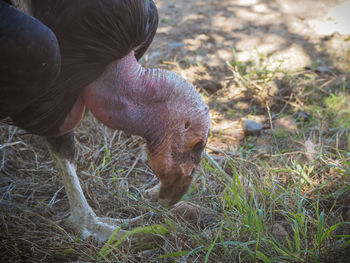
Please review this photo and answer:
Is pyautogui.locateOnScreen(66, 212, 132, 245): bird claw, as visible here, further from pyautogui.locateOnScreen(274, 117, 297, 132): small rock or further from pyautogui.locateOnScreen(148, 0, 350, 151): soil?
pyautogui.locateOnScreen(274, 117, 297, 132): small rock

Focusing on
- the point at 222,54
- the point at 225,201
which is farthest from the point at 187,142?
the point at 222,54

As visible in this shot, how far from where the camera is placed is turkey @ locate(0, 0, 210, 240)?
132 cm

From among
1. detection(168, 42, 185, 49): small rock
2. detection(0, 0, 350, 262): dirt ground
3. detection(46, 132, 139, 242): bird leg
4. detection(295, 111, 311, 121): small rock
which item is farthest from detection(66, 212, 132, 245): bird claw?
detection(168, 42, 185, 49): small rock

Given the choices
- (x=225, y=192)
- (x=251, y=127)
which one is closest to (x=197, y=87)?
(x=251, y=127)

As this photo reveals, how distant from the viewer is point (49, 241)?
1896 millimetres

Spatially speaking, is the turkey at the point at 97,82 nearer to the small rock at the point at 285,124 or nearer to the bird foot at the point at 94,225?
the bird foot at the point at 94,225

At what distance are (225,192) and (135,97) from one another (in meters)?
0.74

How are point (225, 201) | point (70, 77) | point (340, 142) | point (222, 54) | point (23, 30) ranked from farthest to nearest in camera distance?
point (222, 54), point (340, 142), point (225, 201), point (70, 77), point (23, 30)

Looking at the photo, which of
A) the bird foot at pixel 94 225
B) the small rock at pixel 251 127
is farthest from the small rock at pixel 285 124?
the bird foot at pixel 94 225

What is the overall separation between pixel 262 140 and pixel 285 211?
1136mm

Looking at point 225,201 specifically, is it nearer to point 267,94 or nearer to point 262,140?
point 262,140

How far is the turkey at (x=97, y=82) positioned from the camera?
1.32m

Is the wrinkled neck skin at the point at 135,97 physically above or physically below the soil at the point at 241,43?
above

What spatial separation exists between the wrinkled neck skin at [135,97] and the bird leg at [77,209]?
1.46ft
